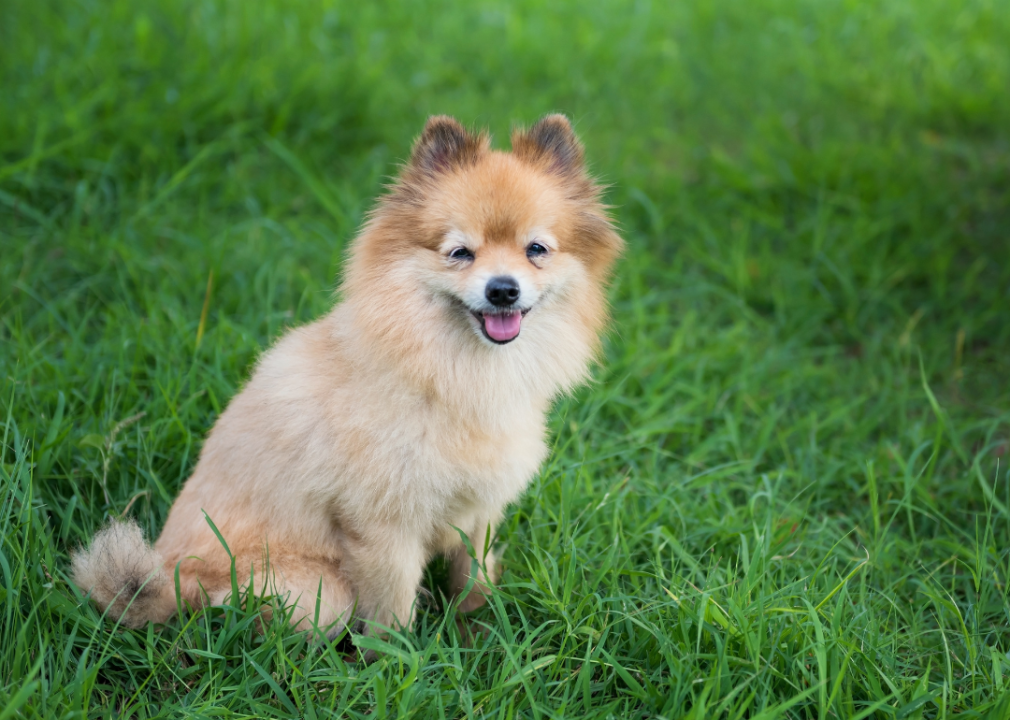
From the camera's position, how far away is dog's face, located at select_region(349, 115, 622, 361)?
232cm

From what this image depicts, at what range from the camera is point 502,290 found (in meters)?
2.24

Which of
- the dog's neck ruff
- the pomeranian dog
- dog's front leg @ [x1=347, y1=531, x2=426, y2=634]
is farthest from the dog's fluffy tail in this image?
the dog's neck ruff

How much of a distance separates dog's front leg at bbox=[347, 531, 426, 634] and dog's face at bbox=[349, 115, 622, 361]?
646mm

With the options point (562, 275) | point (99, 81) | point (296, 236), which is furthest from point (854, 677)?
point (99, 81)

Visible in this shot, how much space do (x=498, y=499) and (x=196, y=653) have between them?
3.19 feet

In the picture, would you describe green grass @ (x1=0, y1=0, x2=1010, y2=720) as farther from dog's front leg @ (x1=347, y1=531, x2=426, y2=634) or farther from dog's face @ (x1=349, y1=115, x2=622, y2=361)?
dog's face @ (x1=349, y1=115, x2=622, y2=361)

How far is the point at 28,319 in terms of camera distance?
11.7 feet

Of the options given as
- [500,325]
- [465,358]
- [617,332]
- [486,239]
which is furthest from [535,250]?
[617,332]

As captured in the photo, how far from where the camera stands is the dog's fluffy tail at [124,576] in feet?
7.46

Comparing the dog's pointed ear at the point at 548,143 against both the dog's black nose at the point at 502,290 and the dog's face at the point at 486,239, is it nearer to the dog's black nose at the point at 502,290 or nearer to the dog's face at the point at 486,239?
the dog's face at the point at 486,239

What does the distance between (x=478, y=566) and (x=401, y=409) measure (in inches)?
23.9

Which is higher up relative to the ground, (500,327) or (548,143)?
(548,143)

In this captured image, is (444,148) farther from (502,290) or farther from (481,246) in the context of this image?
(502,290)

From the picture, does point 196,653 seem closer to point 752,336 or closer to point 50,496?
point 50,496
